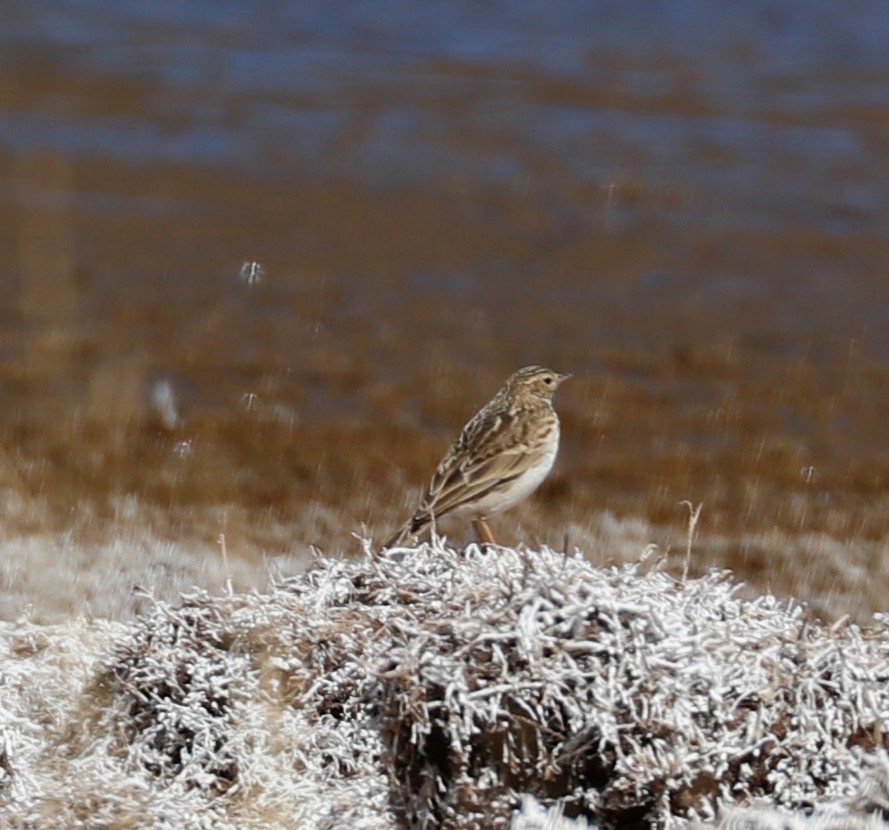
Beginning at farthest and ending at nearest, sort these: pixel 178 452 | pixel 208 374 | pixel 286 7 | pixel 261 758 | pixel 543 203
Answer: pixel 286 7 → pixel 543 203 → pixel 208 374 → pixel 178 452 → pixel 261 758

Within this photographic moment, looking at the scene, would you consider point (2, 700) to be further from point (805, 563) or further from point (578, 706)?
point (805, 563)

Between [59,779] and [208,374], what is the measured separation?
197 inches

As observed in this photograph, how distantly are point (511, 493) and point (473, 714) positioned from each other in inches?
113

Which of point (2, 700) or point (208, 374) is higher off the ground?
point (2, 700)

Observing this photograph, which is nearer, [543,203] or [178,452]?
[178,452]

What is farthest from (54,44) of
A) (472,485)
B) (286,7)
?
(472,485)

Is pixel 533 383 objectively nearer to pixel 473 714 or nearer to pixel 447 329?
pixel 447 329

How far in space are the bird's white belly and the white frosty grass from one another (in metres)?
2.00

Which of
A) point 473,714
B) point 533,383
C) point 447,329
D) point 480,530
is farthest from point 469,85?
point 473,714

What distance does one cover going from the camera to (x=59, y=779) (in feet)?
14.7

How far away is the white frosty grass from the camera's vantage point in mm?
4059

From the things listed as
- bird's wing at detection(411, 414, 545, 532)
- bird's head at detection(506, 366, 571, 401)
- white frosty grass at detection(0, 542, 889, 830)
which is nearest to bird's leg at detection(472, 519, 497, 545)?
bird's wing at detection(411, 414, 545, 532)

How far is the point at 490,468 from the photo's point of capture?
6867 mm

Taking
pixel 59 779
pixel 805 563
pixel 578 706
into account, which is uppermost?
pixel 578 706
